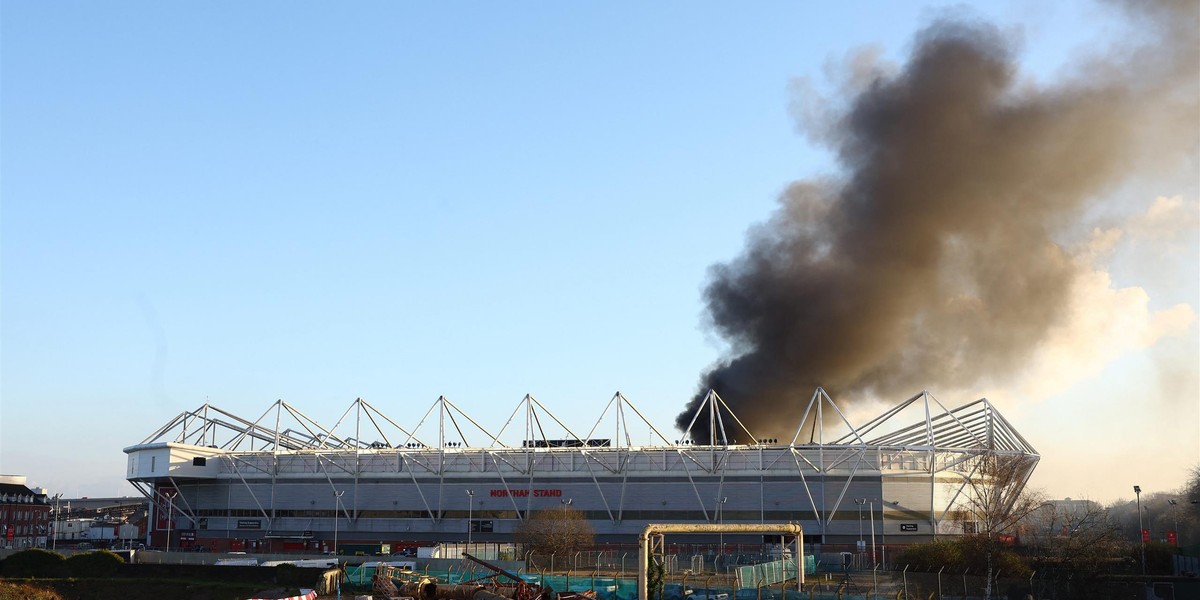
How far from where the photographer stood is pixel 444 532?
345 feet

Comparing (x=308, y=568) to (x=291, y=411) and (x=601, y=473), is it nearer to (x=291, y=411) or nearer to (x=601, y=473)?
(x=601, y=473)

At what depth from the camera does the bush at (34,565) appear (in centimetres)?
6725

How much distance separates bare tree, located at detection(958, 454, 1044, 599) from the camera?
83.5 metres

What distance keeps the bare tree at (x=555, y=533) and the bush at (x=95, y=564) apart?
30224 mm

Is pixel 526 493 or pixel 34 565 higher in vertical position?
pixel 526 493

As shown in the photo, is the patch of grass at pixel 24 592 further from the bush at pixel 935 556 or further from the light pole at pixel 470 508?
the bush at pixel 935 556

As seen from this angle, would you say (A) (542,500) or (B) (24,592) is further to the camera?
(A) (542,500)

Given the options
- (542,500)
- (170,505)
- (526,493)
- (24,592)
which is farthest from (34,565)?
(170,505)

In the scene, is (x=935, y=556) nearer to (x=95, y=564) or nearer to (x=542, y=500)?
(x=542, y=500)

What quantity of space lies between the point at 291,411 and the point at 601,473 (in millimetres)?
33972

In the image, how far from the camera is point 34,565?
68062 mm

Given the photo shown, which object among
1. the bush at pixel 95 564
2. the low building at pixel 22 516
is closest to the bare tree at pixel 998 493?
the bush at pixel 95 564

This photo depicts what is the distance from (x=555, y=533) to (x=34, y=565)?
36.7m

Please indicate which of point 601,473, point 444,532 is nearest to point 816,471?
point 601,473
